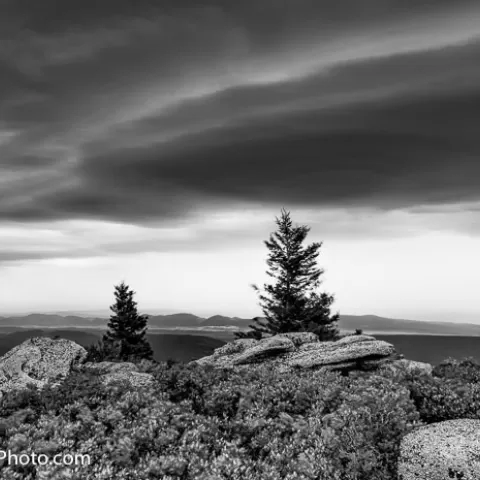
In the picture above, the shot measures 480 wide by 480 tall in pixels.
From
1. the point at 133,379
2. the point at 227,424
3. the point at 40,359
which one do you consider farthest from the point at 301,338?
the point at 227,424

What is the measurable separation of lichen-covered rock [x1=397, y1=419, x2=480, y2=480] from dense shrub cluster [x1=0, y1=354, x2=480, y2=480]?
1.21 ft

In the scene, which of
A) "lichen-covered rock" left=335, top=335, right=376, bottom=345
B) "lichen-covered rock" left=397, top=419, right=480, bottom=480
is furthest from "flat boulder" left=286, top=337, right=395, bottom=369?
"lichen-covered rock" left=397, top=419, right=480, bottom=480

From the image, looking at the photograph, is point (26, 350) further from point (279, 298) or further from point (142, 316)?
point (279, 298)

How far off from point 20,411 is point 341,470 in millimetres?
7426

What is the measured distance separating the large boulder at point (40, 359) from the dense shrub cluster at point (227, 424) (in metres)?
6.18

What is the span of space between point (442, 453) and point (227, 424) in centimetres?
468

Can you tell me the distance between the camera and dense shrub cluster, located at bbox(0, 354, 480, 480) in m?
9.20

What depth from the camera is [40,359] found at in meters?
19.4

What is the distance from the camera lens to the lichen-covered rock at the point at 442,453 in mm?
8336

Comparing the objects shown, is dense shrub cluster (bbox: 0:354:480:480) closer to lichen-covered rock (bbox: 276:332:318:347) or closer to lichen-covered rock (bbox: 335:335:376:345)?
lichen-covered rock (bbox: 335:335:376:345)

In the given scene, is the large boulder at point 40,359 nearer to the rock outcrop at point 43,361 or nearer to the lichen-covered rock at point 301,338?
the rock outcrop at point 43,361

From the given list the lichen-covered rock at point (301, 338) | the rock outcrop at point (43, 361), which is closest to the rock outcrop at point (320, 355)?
the lichen-covered rock at point (301, 338)

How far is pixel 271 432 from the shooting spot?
10688 mm

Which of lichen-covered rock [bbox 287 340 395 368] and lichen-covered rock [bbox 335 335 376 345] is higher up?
lichen-covered rock [bbox 335 335 376 345]
